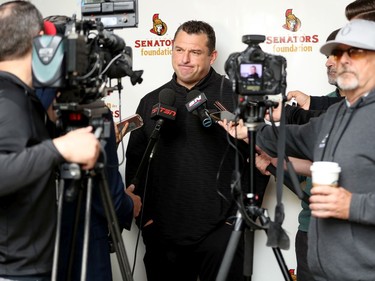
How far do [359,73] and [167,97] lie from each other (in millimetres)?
Result: 1026

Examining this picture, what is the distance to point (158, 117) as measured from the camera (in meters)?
2.28

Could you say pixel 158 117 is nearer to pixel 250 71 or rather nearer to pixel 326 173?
pixel 250 71

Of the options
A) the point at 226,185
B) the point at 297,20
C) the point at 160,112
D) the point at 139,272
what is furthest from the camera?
the point at 139,272

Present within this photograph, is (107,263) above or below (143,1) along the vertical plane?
below

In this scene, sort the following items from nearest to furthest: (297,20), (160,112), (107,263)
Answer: (107,263) < (160,112) < (297,20)

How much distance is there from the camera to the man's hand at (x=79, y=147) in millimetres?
1343

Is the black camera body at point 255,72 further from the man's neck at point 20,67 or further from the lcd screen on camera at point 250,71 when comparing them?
the man's neck at point 20,67

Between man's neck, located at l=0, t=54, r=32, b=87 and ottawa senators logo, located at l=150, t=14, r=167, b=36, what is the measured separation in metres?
1.55

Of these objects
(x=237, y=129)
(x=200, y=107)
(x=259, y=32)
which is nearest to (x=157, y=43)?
(x=259, y=32)

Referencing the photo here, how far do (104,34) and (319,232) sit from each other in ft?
3.00

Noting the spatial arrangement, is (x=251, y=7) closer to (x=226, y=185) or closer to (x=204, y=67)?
(x=204, y=67)

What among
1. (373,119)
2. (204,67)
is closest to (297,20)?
(204,67)

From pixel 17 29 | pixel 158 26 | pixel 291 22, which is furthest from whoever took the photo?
pixel 158 26

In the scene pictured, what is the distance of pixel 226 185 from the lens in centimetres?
255
